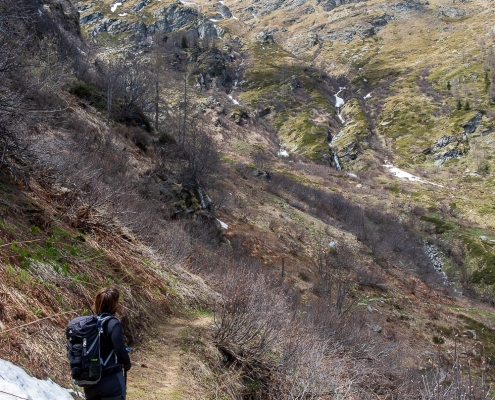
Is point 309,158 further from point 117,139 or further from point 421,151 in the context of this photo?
point 117,139

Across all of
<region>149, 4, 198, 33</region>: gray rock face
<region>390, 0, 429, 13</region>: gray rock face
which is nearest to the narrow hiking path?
<region>149, 4, 198, 33</region>: gray rock face

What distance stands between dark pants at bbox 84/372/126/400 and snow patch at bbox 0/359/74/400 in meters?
0.54

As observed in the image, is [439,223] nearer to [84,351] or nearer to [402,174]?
[402,174]

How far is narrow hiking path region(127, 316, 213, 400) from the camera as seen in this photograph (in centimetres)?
521

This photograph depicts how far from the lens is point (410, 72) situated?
125 m

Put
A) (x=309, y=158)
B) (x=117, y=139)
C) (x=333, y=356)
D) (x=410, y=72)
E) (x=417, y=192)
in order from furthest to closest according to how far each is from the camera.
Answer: (x=410, y=72) → (x=309, y=158) → (x=417, y=192) → (x=117, y=139) → (x=333, y=356)

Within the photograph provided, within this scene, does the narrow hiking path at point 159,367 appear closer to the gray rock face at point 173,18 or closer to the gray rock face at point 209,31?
the gray rock face at point 209,31

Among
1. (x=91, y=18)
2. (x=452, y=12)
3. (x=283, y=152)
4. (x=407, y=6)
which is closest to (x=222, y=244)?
(x=283, y=152)

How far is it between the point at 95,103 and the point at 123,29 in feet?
564

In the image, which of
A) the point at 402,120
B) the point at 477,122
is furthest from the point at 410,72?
the point at 477,122

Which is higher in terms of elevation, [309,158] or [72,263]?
[72,263]

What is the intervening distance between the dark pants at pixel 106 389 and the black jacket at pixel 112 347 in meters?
0.06

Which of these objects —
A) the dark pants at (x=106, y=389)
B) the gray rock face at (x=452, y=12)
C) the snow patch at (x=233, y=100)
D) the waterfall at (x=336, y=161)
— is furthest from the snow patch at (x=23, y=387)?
the gray rock face at (x=452, y=12)

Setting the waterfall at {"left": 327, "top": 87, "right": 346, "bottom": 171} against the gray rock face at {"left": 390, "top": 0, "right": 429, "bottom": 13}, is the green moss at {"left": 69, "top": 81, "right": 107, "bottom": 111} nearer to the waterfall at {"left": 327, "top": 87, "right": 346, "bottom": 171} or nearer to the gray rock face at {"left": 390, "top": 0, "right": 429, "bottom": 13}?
the waterfall at {"left": 327, "top": 87, "right": 346, "bottom": 171}
